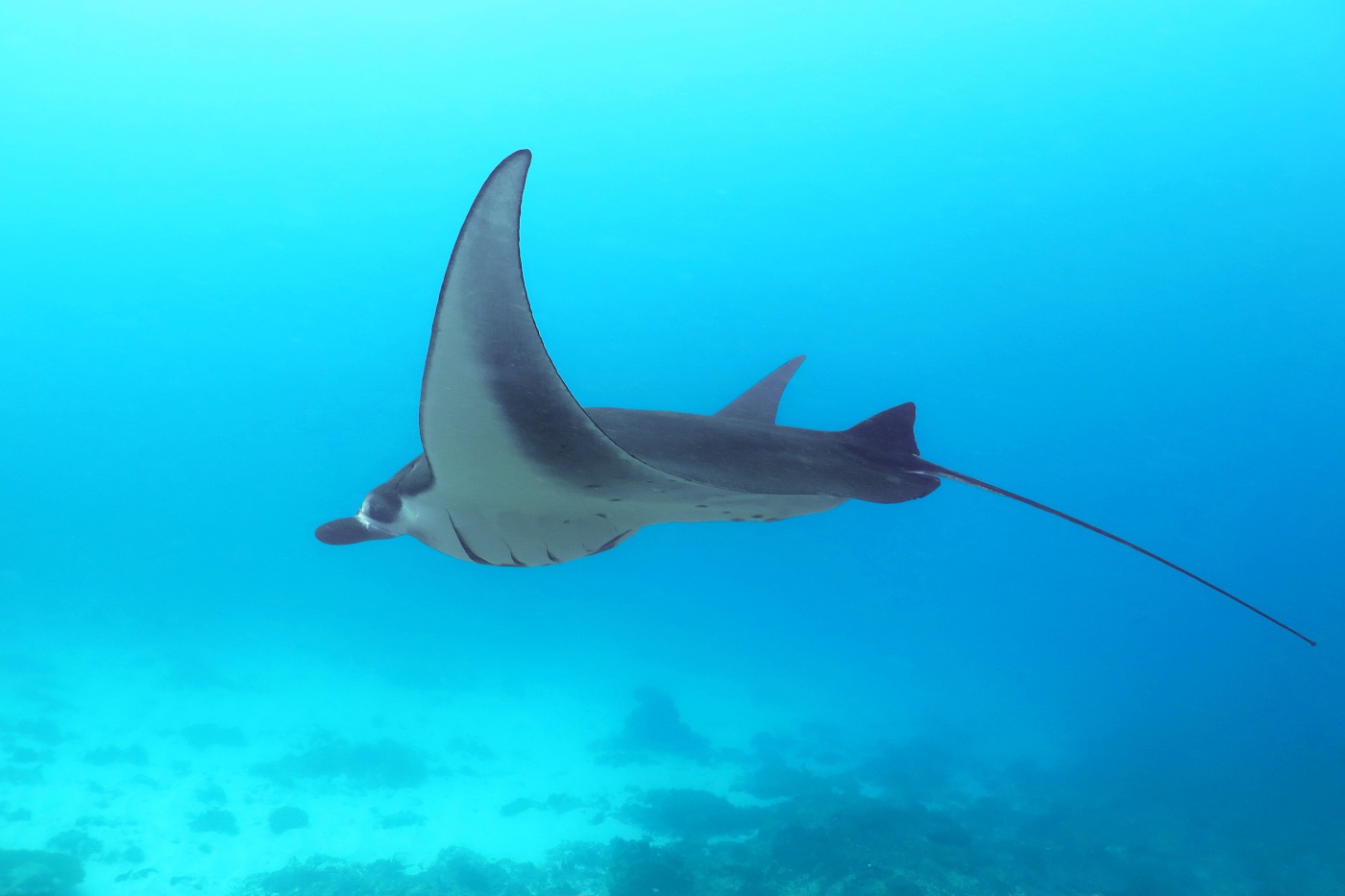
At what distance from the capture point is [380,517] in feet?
7.73

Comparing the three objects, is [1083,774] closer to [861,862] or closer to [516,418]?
[861,862]

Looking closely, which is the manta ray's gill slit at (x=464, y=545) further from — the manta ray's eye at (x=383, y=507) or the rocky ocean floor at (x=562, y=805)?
the rocky ocean floor at (x=562, y=805)

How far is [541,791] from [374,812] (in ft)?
9.55

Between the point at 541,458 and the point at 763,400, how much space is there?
209 centimetres

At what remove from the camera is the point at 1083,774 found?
48.8 ft

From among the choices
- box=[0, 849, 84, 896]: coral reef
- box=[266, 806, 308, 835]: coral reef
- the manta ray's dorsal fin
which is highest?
the manta ray's dorsal fin

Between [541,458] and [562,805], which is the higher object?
[562,805]

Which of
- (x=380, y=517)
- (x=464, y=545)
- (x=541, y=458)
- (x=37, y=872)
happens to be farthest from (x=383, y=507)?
(x=37, y=872)

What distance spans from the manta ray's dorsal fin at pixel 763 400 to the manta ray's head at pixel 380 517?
1836 millimetres

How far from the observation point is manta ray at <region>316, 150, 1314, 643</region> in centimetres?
149

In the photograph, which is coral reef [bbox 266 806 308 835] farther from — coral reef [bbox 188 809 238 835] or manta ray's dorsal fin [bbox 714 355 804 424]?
manta ray's dorsal fin [bbox 714 355 804 424]

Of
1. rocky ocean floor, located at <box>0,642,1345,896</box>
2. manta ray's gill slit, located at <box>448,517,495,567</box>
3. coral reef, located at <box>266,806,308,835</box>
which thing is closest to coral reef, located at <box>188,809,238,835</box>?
rocky ocean floor, located at <box>0,642,1345,896</box>

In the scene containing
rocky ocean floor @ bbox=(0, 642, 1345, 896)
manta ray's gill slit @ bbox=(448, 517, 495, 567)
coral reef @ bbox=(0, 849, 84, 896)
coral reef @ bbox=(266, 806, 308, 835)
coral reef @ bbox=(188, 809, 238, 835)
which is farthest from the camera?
coral reef @ bbox=(266, 806, 308, 835)

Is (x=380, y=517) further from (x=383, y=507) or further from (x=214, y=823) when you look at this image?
(x=214, y=823)
